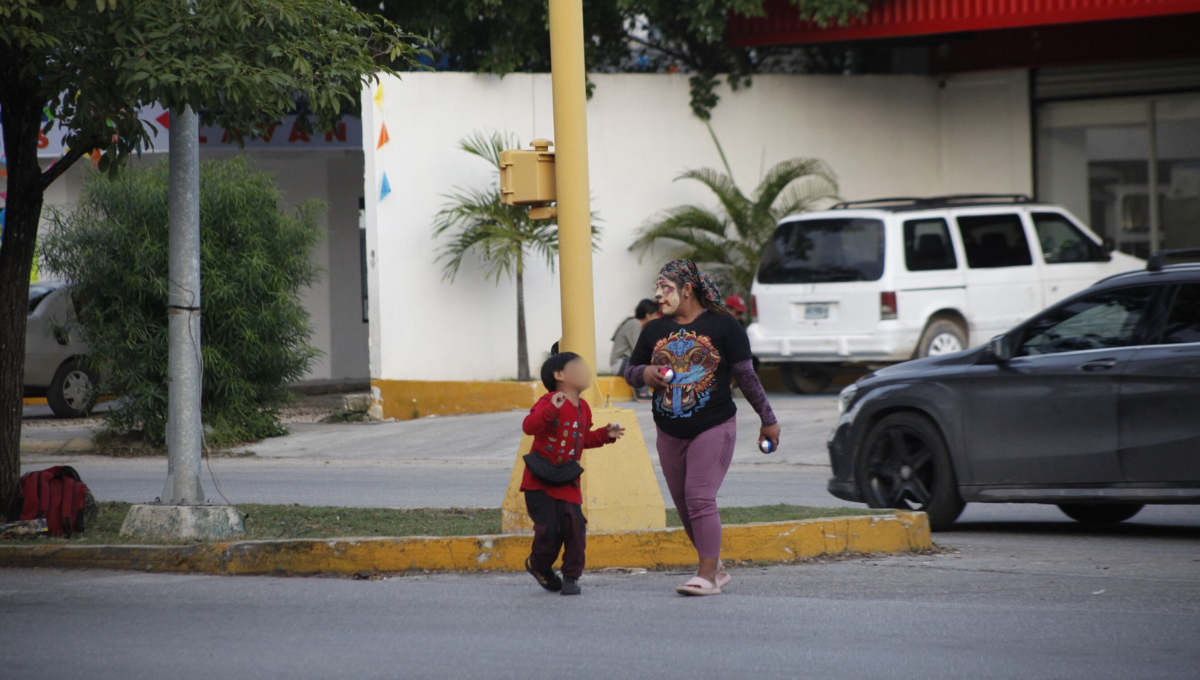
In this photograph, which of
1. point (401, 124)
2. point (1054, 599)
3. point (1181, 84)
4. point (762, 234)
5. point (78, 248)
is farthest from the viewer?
point (1181, 84)

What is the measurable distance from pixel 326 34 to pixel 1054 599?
17.5 ft

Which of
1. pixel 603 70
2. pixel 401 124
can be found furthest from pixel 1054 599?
pixel 603 70

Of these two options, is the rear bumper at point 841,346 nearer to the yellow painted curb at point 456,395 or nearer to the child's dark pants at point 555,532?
the yellow painted curb at point 456,395

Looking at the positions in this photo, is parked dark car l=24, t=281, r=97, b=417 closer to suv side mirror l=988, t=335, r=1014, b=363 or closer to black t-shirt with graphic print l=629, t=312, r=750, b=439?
suv side mirror l=988, t=335, r=1014, b=363

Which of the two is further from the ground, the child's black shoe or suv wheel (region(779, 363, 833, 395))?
suv wheel (region(779, 363, 833, 395))

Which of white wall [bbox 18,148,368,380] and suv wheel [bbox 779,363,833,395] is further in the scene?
white wall [bbox 18,148,368,380]

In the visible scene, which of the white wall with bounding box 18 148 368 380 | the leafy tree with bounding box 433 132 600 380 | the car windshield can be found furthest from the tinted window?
the car windshield

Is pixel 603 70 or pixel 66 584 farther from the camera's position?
pixel 603 70

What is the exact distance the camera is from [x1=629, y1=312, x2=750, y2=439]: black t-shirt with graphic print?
6.56m

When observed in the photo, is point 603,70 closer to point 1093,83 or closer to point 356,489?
point 1093,83

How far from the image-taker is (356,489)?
1136 cm

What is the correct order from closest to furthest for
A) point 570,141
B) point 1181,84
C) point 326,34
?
point 570,141 → point 326,34 → point 1181,84

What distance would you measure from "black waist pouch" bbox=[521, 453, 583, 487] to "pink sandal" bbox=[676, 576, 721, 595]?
2.42 feet

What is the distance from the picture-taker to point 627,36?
22.7m
